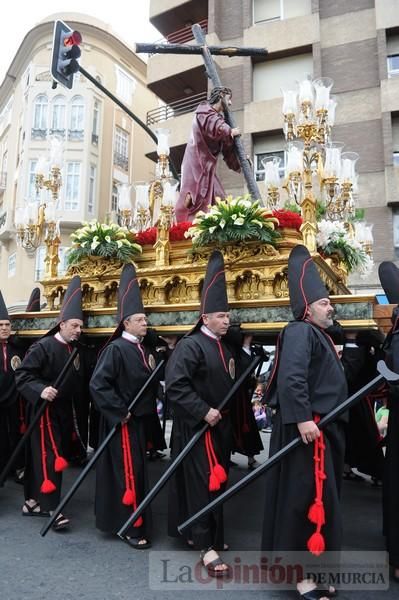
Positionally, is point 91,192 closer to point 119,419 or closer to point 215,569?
point 119,419

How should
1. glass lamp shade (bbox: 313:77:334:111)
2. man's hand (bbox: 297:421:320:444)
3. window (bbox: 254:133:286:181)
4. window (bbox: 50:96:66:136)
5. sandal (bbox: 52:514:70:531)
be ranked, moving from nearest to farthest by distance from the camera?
1. man's hand (bbox: 297:421:320:444)
2. sandal (bbox: 52:514:70:531)
3. glass lamp shade (bbox: 313:77:334:111)
4. window (bbox: 254:133:286:181)
5. window (bbox: 50:96:66:136)

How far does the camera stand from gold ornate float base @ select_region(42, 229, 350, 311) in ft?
14.1

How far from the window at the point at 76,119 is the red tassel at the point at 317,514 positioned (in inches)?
898

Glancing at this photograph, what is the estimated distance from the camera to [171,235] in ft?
17.2

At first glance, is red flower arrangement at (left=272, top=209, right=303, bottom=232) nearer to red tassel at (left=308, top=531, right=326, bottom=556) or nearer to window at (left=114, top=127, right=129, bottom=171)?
red tassel at (left=308, top=531, right=326, bottom=556)

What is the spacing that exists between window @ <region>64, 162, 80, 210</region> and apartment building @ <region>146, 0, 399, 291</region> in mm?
5286

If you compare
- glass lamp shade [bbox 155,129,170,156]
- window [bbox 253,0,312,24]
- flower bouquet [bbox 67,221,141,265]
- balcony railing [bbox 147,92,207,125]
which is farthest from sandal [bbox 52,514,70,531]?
window [bbox 253,0,312,24]

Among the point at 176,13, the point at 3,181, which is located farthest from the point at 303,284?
the point at 3,181

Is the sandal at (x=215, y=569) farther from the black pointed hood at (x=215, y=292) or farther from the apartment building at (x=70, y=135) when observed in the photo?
the apartment building at (x=70, y=135)

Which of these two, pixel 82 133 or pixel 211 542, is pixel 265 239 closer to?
pixel 211 542

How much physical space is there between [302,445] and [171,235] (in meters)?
2.82

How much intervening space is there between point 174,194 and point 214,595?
4.01m

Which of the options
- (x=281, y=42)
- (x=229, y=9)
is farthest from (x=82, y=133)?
(x=281, y=42)

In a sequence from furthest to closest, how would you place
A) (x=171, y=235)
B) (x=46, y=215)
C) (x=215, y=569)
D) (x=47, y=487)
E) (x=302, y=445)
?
(x=46, y=215) < (x=171, y=235) < (x=47, y=487) < (x=215, y=569) < (x=302, y=445)
